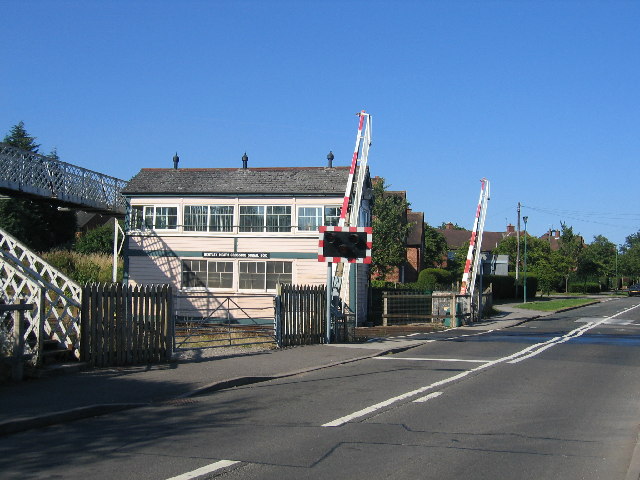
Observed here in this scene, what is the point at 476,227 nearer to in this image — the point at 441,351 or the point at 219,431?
the point at 441,351

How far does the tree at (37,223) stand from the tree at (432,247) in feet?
121

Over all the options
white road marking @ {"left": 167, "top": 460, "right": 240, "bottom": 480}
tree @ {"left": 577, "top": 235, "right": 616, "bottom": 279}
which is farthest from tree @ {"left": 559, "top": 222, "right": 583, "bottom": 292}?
white road marking @ {"left": 167, "top": 460, "right": 240, "bottom": 480}

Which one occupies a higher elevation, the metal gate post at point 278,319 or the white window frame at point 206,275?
the white window frame at point 206,275

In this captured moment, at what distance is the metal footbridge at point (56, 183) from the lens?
73.8 feet

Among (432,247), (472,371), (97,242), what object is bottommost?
(472,371)

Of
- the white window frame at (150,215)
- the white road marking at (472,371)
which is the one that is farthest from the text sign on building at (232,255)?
the white road marking at (472,371)

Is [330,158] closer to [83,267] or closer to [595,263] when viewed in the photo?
[83,267]

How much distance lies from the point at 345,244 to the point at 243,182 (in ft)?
45.6

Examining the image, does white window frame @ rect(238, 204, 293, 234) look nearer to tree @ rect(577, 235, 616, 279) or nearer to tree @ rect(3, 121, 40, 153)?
tree @ rect(3, 121, 40, 153)

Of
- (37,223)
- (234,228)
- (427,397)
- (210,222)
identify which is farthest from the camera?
(37,223)

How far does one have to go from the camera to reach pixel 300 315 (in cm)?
1789

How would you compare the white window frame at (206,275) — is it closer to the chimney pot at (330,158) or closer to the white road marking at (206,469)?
the chimney pot at (330,158)

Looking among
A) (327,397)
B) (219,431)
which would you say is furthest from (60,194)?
(219,431)

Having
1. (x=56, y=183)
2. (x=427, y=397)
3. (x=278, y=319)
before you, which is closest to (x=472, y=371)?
(x=427, y=397)
